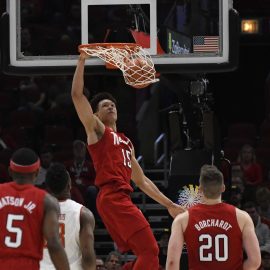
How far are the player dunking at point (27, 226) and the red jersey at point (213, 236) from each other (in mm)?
962

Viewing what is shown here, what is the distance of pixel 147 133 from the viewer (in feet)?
59.2

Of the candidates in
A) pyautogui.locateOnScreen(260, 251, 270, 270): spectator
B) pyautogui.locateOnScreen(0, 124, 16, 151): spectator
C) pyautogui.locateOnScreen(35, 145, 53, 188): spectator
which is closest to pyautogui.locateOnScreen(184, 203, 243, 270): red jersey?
pyautogui.locateOnScreen(260, 251, 270, 270): spectator

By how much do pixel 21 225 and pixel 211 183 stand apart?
1357 mm

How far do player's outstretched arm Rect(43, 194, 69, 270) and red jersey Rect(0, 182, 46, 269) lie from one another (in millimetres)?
40

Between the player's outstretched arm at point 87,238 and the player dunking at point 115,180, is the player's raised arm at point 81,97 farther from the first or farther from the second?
the player's outstretched arm at point 87,238

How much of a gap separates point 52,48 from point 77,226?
9990 millimetres

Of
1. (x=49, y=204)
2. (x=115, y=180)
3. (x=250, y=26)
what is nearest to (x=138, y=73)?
(x=115, y=180)

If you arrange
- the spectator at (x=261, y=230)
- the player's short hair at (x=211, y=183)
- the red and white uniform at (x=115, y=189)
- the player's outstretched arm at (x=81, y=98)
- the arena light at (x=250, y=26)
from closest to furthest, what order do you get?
1. the player's short hair at (x=211, y=183)
2. the player's outstretched arm at (x=81, y=98)
3. the red and white uniform at (x=115, y=189)
4. the spectator at (x=261, y=230)
5. the arena light at (x=250, y=26)

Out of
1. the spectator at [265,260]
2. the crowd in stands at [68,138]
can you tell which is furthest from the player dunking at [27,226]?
the spectator at [265,260]

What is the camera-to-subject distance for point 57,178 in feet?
27.6

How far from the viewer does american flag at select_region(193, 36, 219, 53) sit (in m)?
10.6

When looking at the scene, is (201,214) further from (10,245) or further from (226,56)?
(226,56)

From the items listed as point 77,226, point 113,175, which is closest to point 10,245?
point 77,226

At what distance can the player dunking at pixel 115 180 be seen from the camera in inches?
359
